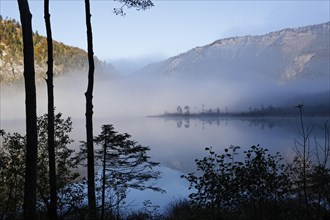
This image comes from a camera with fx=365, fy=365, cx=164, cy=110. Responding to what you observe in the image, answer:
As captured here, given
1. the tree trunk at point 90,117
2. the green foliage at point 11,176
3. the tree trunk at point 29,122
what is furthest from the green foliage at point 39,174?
the tree trunk at point 29,122

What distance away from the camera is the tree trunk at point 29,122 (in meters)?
6.89

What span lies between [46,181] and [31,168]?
19.3ft

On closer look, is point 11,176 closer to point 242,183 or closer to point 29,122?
point 29,122

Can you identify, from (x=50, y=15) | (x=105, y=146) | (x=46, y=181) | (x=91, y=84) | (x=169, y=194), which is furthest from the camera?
(x=169, y=194)

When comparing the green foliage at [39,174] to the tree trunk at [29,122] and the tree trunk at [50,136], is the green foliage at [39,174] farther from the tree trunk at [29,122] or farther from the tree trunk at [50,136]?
the tree trunk at [29,122]

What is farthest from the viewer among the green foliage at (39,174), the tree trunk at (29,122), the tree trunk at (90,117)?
the green foliage at (39,174)

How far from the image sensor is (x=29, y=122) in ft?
22.9

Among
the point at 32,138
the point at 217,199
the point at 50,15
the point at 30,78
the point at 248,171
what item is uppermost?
the point at 50,15

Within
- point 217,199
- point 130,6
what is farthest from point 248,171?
point 130,6

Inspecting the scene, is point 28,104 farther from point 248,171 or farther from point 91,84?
point 248,171

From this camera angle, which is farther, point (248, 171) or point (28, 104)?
point (248, 171)

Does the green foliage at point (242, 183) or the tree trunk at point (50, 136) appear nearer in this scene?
the tree trunk at point (50, 136)

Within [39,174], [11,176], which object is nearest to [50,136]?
[39,174]

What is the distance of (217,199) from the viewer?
10.4 meters
